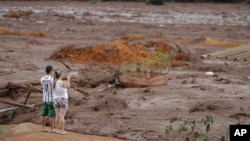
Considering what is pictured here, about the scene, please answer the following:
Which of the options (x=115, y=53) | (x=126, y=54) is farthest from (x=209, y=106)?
(x=115, y=53)

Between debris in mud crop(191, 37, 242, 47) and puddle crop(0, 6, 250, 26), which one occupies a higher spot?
debris in mud crop(191, 37, 242, 47)

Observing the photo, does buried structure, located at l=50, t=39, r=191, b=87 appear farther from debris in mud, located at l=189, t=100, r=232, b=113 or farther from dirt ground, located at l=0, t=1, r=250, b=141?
debris in mud, located at l=189, t=100, r=232, b=113

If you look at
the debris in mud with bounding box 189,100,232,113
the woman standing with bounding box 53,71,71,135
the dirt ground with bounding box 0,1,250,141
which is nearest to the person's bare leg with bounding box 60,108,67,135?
the woman standing with bounding box 53,71,71,135

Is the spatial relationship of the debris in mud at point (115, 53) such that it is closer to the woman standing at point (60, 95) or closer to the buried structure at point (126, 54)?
the buried structure at point (126, 54)

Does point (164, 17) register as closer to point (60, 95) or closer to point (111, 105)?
point (111, 105)

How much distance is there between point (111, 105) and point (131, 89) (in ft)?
9.79

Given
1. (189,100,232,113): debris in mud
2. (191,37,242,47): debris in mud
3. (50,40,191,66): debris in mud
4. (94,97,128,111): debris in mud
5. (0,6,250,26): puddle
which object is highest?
(189,100,232,113): debris in mud

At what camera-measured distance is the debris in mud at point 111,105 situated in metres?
14.9

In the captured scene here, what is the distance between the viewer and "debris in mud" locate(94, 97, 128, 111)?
48.9ft

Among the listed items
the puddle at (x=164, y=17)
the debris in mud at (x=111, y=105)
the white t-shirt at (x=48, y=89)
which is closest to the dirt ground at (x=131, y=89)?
A: the debris in mud at (x=111, y=105)

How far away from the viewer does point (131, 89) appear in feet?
58.9

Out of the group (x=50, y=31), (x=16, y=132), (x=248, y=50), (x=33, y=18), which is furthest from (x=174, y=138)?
(x=33, y=18)

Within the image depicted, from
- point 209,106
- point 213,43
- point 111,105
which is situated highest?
point 209,106

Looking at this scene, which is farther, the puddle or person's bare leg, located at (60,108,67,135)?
the puddle
